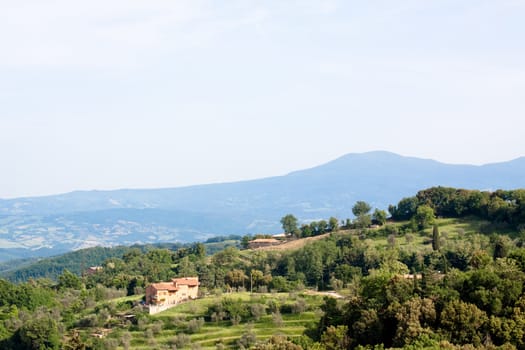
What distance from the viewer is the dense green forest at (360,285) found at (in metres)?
37.9

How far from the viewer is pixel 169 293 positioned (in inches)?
2623

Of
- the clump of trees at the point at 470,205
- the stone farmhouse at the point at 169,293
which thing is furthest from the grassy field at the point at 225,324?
the clump of trees at the point at 470,205

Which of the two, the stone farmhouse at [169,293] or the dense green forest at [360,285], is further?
the stone farmhouse at [169,293]

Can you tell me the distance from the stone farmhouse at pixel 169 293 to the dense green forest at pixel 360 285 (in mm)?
1399

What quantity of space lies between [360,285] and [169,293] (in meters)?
22.3

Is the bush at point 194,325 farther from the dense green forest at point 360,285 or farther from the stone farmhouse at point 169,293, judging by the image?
the stone farmhouse at point 169,293

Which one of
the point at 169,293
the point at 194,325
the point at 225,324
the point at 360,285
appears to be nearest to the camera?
the point at 360,285

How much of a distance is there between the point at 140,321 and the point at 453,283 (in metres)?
27.0

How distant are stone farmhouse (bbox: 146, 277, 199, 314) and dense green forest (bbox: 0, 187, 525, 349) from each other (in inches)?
55.1

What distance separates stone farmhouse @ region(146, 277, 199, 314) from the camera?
64.9 meters

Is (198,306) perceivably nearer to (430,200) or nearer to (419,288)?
(419,288)

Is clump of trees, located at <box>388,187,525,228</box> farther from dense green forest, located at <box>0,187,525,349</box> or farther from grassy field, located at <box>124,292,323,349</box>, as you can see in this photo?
grassy field, located at <box>124,292,323,349</box>

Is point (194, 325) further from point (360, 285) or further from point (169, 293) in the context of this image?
point (360, 285)

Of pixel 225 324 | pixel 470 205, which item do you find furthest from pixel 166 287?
pixel 470 205
